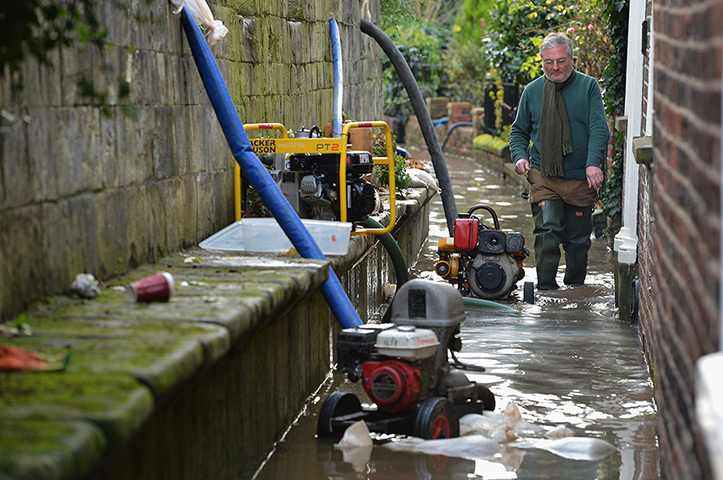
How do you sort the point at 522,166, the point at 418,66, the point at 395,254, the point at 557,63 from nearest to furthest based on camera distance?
the point at 395,254 → the point at 557,63 → the point at 522,166 → the point at 418,66

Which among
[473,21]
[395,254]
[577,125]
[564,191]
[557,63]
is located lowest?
[395,254]

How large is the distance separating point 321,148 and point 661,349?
8.00 feet

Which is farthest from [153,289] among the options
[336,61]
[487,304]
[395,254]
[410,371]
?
[336,61]

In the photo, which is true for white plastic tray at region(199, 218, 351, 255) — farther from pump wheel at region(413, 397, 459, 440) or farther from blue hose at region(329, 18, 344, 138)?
blue hose at region(329, 18, 344, 138)

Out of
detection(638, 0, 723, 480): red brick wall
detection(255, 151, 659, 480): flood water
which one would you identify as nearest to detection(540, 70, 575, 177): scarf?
detection(255, 151, 659, 480): flood water

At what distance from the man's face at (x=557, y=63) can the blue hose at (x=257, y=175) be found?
3.67 meters

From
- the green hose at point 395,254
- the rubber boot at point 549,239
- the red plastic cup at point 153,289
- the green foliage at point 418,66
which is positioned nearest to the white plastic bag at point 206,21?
the green hose at point 395,254

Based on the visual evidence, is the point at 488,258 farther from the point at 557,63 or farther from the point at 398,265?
the point at 557,63

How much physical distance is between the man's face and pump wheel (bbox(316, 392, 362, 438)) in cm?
431

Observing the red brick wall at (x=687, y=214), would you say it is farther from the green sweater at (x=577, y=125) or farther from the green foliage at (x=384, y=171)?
the green foliage at (x=384, y=171)

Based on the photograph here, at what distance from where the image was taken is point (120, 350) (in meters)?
3.16

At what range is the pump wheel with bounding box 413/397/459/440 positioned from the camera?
4.55 metres

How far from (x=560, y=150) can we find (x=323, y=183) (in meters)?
3.00

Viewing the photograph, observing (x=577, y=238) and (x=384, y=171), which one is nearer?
(x=577, y=238)
